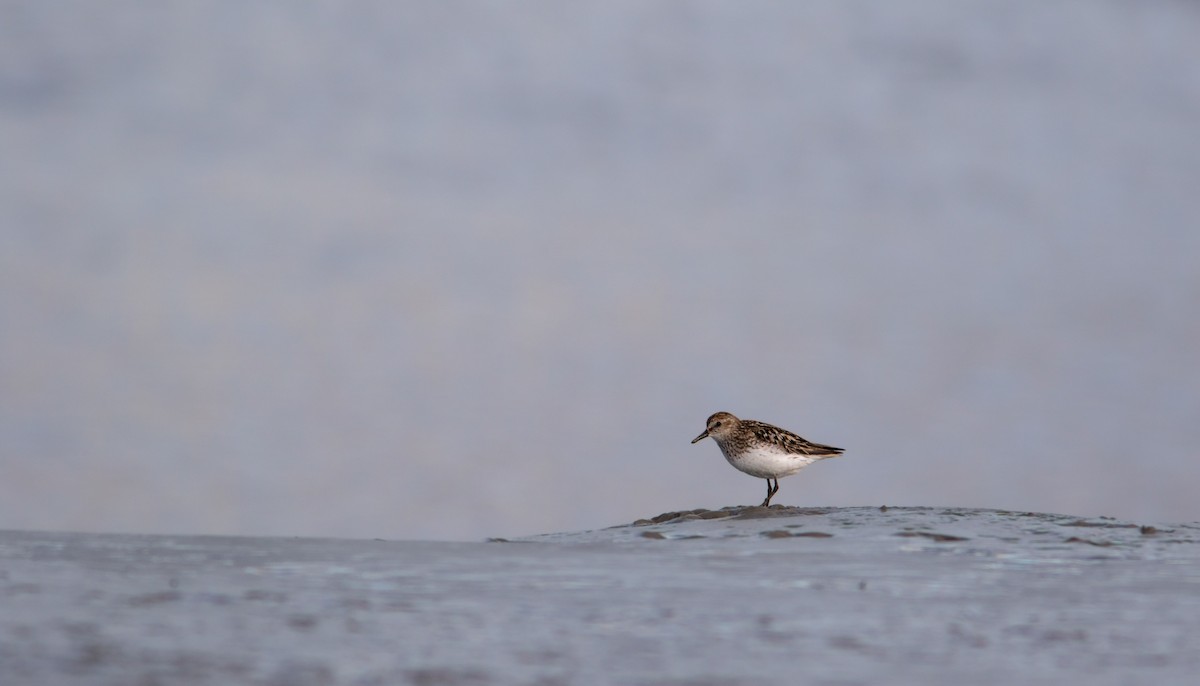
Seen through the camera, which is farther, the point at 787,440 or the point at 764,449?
the point at 787,440

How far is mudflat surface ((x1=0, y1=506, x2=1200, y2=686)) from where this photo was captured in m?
4.11

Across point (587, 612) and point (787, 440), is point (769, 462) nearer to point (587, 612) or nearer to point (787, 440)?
point (787, 440)

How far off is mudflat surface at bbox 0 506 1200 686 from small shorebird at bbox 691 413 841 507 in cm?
561

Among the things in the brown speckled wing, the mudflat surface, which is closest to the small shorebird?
the brown speckled wing

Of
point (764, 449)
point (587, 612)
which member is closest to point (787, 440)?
point (764, 449)

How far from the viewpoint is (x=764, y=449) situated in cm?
1450

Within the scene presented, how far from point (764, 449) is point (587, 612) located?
9.45 meters

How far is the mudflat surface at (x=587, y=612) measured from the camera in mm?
4109

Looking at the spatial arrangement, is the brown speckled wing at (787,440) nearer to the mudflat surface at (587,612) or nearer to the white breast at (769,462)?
the white breast at (769,462)

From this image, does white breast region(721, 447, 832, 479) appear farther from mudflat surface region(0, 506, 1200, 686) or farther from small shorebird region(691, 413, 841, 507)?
mudflat surface region(0, 506, 1200, 686)

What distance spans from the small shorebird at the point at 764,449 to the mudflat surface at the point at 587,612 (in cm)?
561

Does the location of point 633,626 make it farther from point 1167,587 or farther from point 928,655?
point 1167,587

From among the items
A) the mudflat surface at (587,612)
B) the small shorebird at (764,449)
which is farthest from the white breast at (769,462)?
the mudflat surface at (587,612)

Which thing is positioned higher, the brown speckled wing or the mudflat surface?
the brown speckled wing
